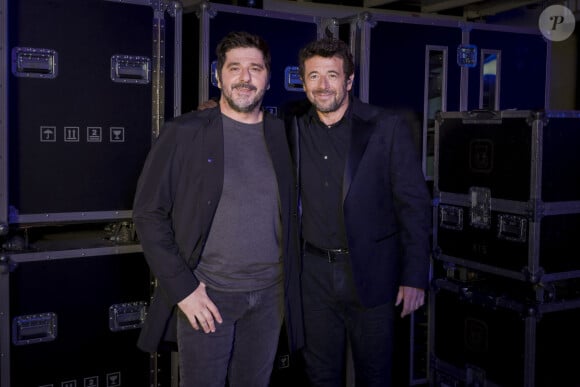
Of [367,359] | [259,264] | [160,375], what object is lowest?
[160,375]

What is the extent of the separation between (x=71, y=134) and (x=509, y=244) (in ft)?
7.15

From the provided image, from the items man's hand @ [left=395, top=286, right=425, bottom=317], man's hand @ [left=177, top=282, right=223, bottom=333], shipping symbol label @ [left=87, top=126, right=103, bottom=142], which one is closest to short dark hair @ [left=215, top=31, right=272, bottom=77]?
man's hand @ [left=177, top=282, right=223, bottom=333]

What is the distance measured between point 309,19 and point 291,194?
5.06 feet

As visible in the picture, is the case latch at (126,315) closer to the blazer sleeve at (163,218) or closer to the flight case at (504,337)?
the blazer sleeve at (163,218)

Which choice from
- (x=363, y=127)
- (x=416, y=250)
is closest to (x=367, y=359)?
(x=416, y=250)

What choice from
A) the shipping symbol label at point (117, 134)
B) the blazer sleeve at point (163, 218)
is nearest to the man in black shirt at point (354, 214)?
the blazer sleeve at point (163, 218)

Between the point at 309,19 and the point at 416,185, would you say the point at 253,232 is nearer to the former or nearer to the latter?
the point at 416,185

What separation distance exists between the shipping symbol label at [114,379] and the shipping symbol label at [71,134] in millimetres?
1155

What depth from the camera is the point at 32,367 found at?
3.05 m

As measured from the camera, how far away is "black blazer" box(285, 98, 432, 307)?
2.67 metres

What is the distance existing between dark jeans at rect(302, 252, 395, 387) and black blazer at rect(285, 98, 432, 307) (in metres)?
0.07

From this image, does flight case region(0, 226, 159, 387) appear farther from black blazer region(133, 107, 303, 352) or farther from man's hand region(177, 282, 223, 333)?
man's hand region(177, 282, 223, 333)

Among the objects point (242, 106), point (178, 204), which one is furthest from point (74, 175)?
point (242, 106)

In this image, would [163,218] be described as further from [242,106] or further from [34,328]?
[34,328]
